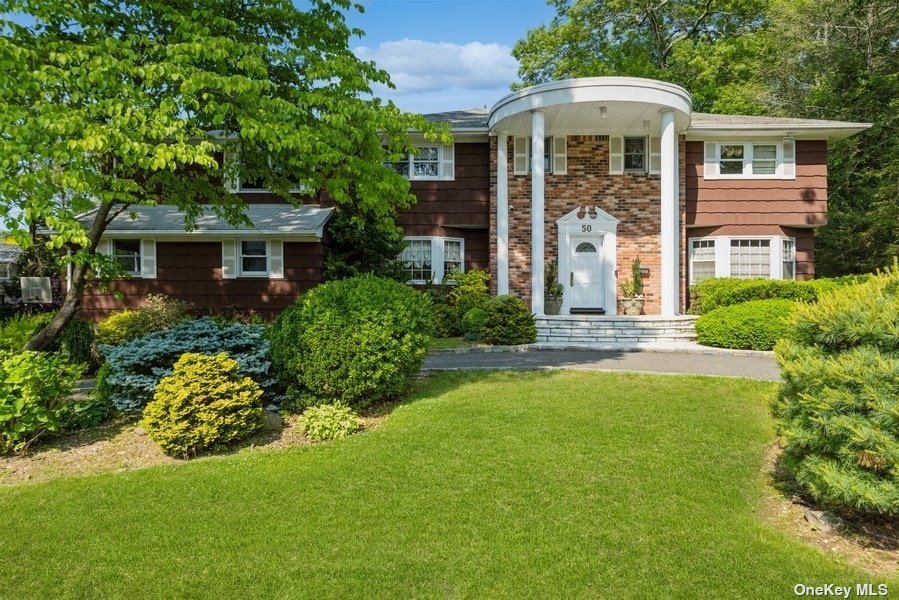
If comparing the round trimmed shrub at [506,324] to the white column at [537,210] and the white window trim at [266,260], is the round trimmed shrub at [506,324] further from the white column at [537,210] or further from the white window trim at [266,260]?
the white window trim at [266,260]

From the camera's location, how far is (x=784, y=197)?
15773mm

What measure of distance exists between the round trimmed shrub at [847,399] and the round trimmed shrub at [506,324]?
25.5 feet

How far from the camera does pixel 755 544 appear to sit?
3.77 m

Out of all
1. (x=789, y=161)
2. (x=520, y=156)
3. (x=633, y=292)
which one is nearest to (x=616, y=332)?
(x=633, y=292)

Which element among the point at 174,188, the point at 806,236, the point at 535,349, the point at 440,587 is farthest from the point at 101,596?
the point at 806,236

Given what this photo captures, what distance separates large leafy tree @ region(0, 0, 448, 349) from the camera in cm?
584

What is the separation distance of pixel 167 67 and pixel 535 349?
8.76m

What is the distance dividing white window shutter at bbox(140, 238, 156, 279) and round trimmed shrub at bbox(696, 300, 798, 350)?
14.8m

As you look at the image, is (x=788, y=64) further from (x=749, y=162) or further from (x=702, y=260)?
(x=702, y=260)

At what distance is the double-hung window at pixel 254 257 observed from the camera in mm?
15086

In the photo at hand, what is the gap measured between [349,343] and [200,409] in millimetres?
1863

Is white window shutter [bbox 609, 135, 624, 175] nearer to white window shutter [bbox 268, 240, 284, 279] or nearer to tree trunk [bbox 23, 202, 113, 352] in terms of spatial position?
white window shutter [bbox 268, 240, 284, 279]

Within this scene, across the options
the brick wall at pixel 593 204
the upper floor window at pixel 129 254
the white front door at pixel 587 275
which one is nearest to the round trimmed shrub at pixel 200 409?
the brick wall at pixel 593 204

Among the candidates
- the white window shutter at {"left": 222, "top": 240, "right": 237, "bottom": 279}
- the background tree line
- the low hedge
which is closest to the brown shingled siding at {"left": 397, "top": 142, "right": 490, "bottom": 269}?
the white window shutter at {"left": 222, "top": 240, "right": 237, "bottom": 279}
